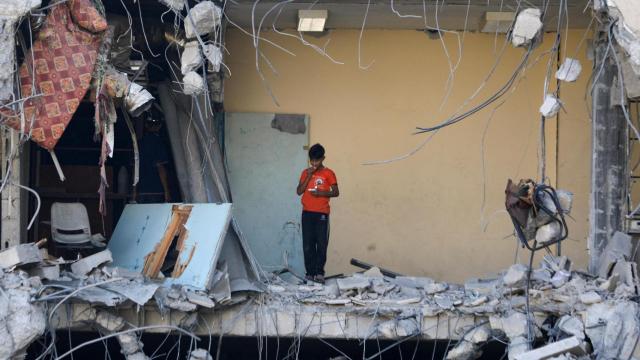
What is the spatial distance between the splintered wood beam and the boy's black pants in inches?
43.9

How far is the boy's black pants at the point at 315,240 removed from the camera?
10156mm

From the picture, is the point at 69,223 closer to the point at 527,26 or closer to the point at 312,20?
the point at 312,20

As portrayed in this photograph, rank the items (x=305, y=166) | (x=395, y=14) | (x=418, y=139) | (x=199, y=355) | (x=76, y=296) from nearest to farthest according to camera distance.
→ 1. (x=76, y=296)
2. (x=199, y=355)
3. (x=395, y=14)
4. (x=305, y=166)
5. (x=418, y=139)

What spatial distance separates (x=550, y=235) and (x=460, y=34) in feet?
11.9

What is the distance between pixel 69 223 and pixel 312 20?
3.28 meters

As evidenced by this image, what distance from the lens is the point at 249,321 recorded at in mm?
9430

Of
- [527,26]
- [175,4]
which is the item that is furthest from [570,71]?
[175,4]

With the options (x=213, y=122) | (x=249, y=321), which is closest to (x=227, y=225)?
(x=249, y=321)

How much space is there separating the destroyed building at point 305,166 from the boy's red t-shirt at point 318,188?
0.75 meters

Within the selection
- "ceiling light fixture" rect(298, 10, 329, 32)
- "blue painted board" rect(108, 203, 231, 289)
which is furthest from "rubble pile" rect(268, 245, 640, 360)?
"ceiling light fixture" rect(298, 10, 329, 32)

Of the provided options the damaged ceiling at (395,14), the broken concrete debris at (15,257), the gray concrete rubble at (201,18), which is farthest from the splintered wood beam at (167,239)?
the damaged ceiling at (395,14)

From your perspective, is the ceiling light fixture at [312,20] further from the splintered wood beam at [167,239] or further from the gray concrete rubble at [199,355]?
the gray concrete rubble at [199,355]

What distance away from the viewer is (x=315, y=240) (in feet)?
33.4

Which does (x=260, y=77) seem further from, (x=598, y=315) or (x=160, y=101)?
(x=598, y=315)
